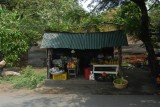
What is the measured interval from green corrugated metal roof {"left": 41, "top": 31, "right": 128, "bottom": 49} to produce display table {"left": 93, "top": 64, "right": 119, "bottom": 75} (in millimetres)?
1103

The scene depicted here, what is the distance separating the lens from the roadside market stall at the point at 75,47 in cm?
1526

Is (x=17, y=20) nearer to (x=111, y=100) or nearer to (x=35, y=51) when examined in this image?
(x=35, y=51)

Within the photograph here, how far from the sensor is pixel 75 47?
15.4 m

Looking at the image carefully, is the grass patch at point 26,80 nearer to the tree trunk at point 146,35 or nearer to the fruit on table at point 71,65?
the fruit on table at point 71,65

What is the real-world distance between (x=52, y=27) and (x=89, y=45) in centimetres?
477

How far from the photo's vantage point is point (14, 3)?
21703 millimetres

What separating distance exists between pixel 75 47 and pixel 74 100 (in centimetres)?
393

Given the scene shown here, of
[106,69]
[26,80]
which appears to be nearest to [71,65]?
[106,69]

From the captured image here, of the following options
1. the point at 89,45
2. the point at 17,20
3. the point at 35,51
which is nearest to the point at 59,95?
the point at 89,45

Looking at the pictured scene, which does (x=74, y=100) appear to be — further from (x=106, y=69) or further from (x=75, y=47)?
(x=75, y=47)

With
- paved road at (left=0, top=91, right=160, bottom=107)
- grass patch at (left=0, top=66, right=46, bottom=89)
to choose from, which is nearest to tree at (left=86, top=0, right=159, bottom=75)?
paved road at (left=0, top=91, right=160, bottom=107)

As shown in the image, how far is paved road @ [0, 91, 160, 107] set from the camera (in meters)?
11.5

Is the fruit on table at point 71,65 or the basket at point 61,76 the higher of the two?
the fruit on table at point 71,65

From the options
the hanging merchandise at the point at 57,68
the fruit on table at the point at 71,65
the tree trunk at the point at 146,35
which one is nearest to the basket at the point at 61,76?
the hanging merchandise at the point at 57,68
